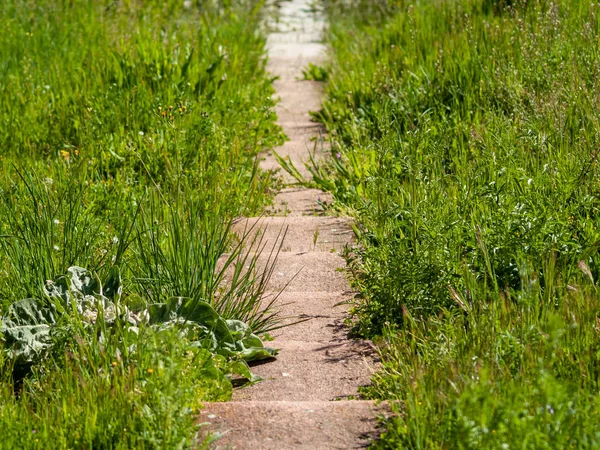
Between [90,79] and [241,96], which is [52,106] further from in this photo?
[241,96]

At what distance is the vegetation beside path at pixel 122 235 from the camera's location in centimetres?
325

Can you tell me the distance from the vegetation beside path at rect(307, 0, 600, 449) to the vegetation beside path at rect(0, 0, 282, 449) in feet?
2.24

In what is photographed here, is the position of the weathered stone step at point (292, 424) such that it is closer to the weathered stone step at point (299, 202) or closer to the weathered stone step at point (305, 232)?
the weathered stone step at point (305, 232)

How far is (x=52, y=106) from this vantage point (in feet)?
23.8

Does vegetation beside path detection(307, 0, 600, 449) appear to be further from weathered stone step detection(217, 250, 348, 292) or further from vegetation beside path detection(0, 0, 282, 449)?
vegetation beside path detection(0, 0, 282, 449)

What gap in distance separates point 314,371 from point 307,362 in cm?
9

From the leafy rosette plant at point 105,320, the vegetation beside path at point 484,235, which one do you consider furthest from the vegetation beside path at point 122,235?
the vegetation beside path at point 484,235

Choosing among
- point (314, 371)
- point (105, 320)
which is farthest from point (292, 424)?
point (105, 320)

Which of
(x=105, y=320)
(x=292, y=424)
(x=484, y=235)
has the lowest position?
(x=292, y=424)

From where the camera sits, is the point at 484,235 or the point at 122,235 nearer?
the point at 122,235

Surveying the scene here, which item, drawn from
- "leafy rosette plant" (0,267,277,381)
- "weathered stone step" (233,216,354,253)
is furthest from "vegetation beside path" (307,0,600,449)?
"leafy rosette plant" (0,267,277,381)

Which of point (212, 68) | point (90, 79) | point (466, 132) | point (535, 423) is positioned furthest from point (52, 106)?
point (535, 423)

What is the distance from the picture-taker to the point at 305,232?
18.9 ft

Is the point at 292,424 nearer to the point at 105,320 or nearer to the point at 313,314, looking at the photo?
the point at 105,320
